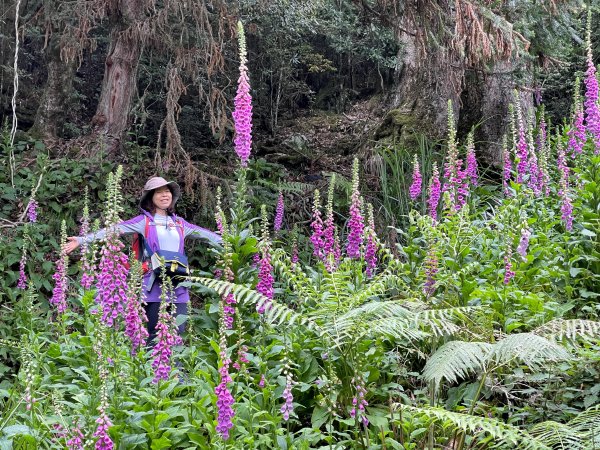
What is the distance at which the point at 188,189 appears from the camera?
912 cm

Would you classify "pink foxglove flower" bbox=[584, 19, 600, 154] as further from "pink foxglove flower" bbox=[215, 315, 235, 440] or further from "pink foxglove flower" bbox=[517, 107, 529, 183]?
"pink foxglove flower" bbox=[215, 315, 235, 440]

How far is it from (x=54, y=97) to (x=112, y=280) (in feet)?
27.2

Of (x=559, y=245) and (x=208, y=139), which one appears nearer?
(x=559, y=245)

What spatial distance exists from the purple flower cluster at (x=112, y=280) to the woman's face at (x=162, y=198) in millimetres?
2440

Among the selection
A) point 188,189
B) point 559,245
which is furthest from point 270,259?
point 188,189

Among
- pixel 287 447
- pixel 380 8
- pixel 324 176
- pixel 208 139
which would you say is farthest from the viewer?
pixel 208 139

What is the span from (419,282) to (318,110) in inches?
455

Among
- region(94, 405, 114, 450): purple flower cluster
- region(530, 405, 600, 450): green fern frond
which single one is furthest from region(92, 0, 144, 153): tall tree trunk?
region(530, 405, 600, 450): green fern frond

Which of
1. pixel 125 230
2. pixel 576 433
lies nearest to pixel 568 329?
pixel 576 433

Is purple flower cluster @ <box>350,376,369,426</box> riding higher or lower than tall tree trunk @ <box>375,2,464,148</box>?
lower

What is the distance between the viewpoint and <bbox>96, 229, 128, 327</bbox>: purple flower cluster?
3887mm

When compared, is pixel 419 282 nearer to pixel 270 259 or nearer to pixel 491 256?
pixel 491 256

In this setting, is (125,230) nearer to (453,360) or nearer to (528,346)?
(453,360)

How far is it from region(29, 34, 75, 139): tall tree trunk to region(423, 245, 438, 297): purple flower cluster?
838cm
